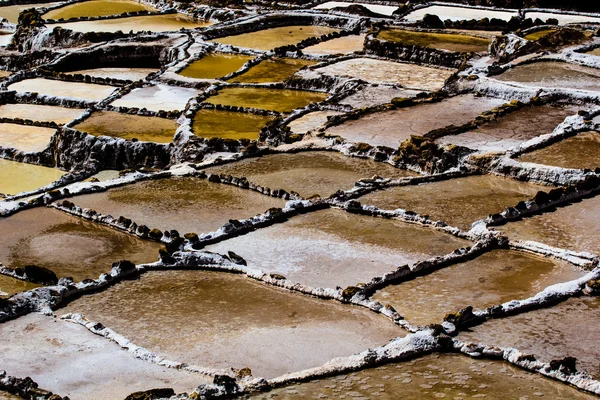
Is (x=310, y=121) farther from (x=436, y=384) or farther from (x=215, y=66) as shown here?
(x=436, y=384)

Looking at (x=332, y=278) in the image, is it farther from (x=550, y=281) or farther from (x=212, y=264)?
(x=550, y=281)

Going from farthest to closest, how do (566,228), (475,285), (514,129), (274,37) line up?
(274,37) < (514,129) < (566,228) < (475,285)

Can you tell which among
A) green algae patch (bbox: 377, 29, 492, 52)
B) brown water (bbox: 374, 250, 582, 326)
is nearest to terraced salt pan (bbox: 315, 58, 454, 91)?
green algae patch (bbox: 377, 29, 492, 52)

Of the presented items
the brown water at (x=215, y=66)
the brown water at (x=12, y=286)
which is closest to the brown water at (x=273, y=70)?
the brown water at (x=215, y=66)

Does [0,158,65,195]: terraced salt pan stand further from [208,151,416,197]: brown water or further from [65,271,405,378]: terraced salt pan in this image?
[65,271,405,378]: terraced salt pan

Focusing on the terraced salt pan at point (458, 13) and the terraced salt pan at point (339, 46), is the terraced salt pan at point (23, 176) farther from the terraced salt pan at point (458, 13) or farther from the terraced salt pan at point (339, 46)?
the terraced salt pan at point (458, 13)

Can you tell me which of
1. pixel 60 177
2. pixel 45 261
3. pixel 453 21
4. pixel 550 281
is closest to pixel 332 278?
Result: pixel 550 281

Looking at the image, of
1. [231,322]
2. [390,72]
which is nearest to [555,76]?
[390,72]
